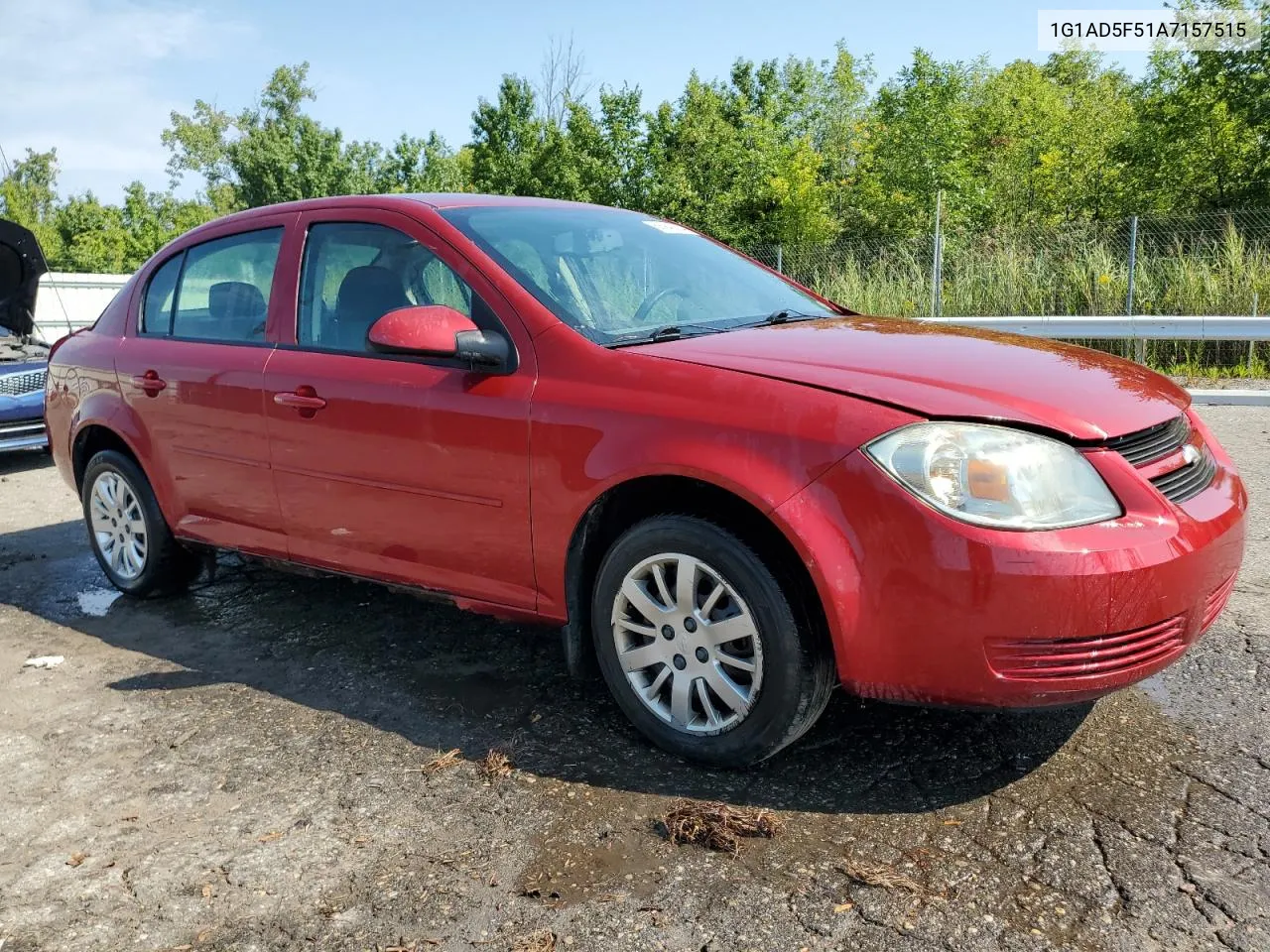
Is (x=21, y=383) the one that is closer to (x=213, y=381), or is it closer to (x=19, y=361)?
(x=19, y=361)

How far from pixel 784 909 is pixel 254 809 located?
4.92 feet

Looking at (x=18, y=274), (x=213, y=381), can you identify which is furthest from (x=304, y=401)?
(x=18, y=274)

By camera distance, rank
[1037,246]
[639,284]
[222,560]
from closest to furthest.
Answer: [639,284], [222,560], [1037,246]

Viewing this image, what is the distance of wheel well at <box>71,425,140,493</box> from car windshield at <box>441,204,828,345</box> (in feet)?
7.51

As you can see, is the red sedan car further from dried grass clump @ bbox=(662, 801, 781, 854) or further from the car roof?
dried grass clump @ bbox=(662, 801, 781, 854)

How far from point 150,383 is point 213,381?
53cm

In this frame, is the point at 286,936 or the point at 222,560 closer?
the point at 286,936

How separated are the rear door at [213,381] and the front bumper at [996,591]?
2.35 metres

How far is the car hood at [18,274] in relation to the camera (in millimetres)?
8711

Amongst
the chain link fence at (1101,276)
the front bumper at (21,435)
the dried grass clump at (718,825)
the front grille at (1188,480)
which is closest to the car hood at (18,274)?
A: the front bumper at (21,435)

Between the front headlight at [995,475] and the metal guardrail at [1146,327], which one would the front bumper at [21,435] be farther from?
the front headlight at [995,475]

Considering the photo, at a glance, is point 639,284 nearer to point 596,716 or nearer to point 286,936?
point 596,716

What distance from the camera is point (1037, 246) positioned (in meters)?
14.2

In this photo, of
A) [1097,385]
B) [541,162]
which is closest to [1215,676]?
[1097,385]
